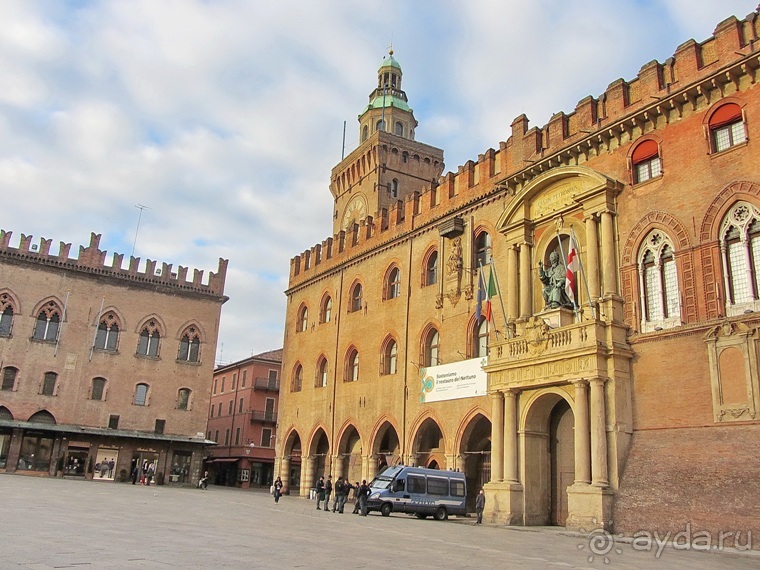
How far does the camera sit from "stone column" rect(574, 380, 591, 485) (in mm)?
18370

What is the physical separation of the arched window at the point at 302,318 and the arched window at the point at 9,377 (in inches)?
604

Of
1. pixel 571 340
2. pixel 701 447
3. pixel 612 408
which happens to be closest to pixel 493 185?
pixel 571 340

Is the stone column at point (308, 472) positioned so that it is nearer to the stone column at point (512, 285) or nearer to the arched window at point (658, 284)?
the stone column at point (512, 285)

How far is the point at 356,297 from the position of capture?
111ft

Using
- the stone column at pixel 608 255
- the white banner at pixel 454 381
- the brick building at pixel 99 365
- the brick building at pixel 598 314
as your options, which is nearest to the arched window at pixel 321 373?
the brick building at pixel 598 314

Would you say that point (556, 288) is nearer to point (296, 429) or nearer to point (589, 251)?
point (589, 251)

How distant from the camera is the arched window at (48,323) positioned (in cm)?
3862

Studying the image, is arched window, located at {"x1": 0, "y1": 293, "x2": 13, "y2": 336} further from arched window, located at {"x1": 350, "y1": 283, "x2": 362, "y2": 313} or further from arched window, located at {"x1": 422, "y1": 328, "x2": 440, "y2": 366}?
arched window, located at {"x1": 422, "y1": 328, "x2": 440, "y2": 366}

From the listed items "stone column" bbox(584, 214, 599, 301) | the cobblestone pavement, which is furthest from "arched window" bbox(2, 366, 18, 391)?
"stone column" bbox(584, 214, 599, 301)

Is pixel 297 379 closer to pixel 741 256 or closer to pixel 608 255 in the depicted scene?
pixel 608 255

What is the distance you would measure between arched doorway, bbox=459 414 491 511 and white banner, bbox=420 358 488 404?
1.29 m

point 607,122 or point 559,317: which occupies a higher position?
point 607,122

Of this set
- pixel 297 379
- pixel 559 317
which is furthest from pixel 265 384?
pixel 559 317

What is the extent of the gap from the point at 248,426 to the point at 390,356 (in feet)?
79.0
